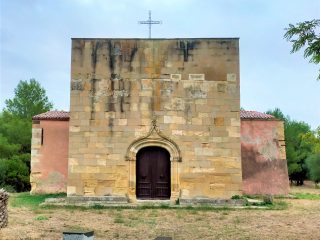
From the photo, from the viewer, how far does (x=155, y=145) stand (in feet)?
50.2

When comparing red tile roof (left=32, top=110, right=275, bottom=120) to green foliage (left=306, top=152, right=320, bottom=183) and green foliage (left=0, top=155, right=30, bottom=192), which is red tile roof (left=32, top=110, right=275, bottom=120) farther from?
green foliage (left=306, top=152, right=320, bottom=183)

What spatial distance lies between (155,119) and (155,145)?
0.89m

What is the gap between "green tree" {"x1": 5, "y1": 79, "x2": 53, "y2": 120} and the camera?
102 feet

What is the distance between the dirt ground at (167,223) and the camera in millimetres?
9031

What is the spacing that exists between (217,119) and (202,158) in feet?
4.77

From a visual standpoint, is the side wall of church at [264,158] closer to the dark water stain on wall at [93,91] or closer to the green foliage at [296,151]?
the dark water stain on wall at [93,91]

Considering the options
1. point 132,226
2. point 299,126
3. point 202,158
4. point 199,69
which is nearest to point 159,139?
point 202,158

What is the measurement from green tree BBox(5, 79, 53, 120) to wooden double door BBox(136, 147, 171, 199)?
1730cm

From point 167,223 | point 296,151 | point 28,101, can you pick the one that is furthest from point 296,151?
point 167,223

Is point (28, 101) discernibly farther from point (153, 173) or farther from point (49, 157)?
point (153, 173)

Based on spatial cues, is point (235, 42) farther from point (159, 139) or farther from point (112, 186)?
point (112, 186)

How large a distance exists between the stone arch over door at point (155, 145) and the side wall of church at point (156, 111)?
0.11 feet

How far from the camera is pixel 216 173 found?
15180mm

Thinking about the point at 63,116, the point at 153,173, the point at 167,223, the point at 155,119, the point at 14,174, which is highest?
the point at 63,116
